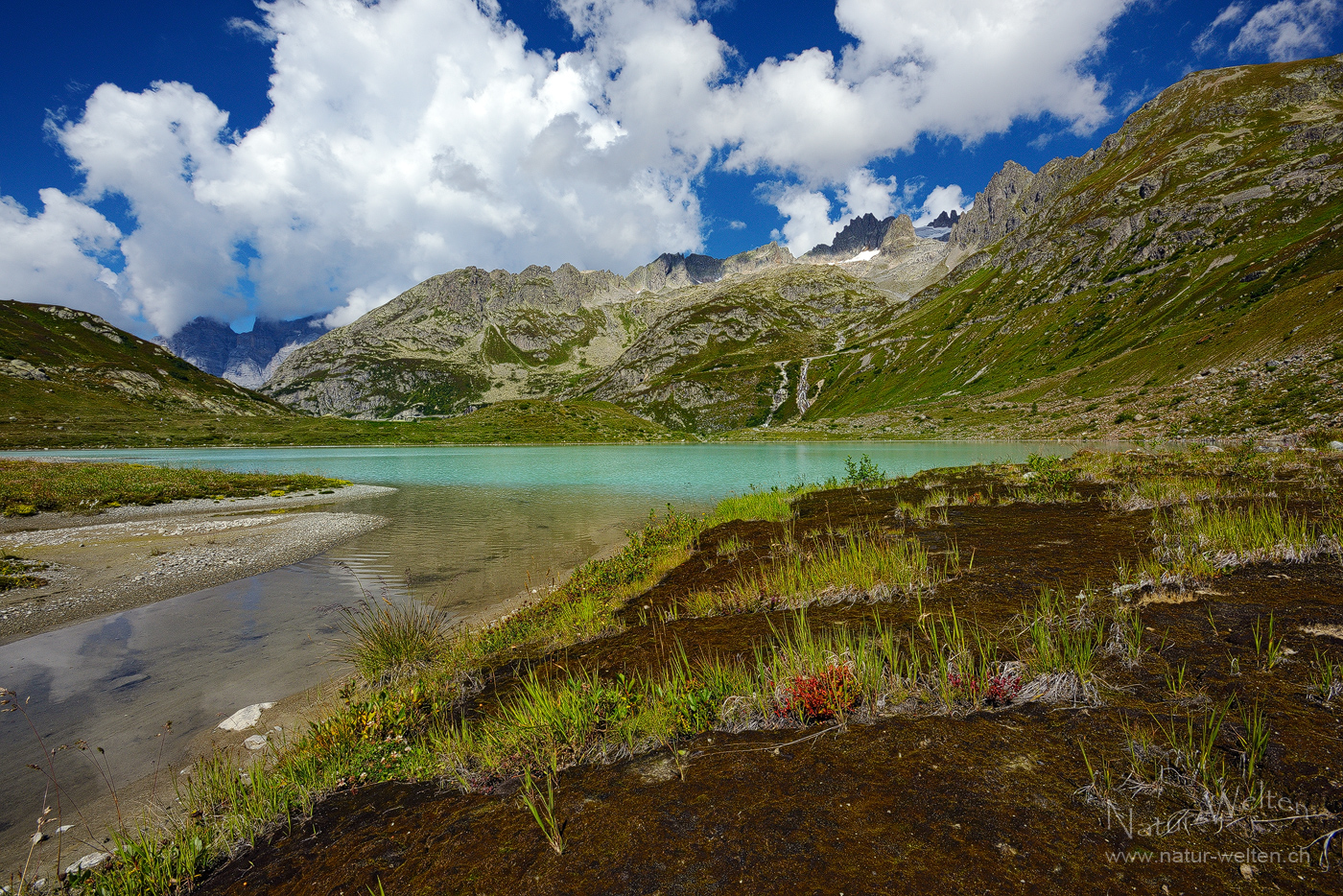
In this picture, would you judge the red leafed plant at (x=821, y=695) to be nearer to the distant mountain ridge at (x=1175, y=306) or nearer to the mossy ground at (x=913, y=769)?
the mossy ground at (x=913, y=769)

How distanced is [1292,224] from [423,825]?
18856 cm

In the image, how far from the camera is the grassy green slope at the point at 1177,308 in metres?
57.6

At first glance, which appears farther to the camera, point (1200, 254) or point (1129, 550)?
point (1200, 254)

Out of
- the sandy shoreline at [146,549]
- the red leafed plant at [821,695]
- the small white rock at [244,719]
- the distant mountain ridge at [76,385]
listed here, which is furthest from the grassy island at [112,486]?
the distant mountain ridge at [76,385]

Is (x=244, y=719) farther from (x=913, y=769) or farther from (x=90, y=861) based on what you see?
(x=913, y=769)

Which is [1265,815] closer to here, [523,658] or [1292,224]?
[523,658]

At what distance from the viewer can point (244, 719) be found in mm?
9531

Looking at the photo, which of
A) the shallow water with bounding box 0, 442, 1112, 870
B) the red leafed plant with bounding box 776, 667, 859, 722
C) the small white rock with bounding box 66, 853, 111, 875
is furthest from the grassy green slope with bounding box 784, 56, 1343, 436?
the small white rock with bounding box 66, 853, 111, 875

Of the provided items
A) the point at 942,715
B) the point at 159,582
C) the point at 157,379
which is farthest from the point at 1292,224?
the point at 157,379

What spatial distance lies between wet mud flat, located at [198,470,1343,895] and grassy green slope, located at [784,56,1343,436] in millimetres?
55463

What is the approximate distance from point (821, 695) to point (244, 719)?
1074 centimetres

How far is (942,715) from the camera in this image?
15.7 ft

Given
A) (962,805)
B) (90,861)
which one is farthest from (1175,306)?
(90,861)

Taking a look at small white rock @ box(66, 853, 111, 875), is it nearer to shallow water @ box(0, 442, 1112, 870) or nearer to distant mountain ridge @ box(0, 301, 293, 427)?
shallow water @ box(0, 442, 1112, 870)
